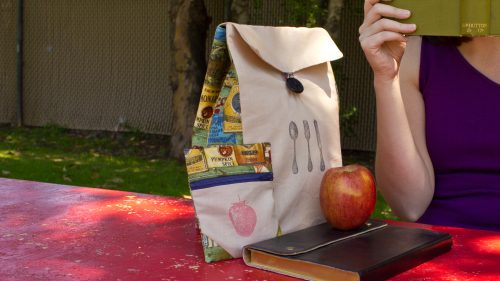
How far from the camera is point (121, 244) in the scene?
5.25 feet

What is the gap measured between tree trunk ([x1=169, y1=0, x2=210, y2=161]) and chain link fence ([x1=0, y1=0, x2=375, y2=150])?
1439 mm

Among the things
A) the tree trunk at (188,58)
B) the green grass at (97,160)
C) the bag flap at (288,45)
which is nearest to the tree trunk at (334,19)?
the tree trunk at (188,58)

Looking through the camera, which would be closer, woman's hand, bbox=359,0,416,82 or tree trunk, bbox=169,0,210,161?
woman's hand, bbox=359,0,416,82

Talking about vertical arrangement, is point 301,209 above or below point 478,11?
below

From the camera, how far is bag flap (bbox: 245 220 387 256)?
1.45 m

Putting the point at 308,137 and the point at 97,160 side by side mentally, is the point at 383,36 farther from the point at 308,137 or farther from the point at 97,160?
the point at 97,160

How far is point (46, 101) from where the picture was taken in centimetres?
1066

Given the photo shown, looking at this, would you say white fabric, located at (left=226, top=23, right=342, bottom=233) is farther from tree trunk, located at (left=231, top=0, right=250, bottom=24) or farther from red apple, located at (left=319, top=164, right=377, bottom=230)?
tree trunk, located at (left=231, top=0, right=250, bottom=24)

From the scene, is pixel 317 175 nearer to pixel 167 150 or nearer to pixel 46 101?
pixel 167 150

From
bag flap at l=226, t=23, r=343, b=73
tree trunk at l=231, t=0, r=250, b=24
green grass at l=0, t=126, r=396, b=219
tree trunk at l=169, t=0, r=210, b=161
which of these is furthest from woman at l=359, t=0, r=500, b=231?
tree trunk at l=169, t=0, r=210, b=161

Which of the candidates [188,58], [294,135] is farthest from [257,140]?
[188,58]

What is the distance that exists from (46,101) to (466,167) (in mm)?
9156

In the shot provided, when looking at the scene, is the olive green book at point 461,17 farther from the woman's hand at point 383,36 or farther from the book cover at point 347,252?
the book cover at point 347,252

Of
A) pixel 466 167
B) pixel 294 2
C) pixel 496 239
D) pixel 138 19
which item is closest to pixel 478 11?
pixel 496 239
